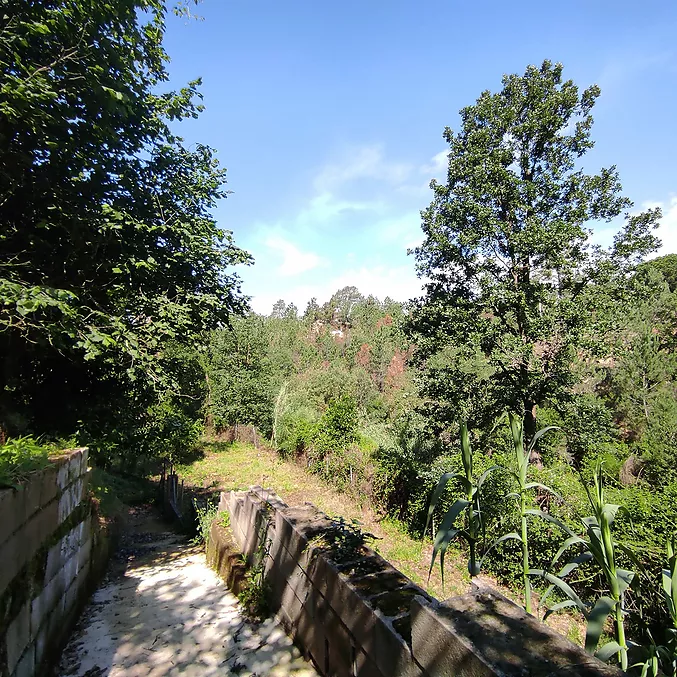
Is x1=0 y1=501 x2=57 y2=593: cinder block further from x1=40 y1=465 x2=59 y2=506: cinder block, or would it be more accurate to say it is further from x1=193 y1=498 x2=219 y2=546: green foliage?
x1=193 y1=498 x2=219 y2=546: green foliage

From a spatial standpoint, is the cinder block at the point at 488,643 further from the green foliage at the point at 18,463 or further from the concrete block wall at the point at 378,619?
the green foliage at the point at 18,463

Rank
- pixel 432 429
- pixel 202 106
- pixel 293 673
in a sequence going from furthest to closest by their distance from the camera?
pixel 432 429, pixel 202 106, pixel 293 673

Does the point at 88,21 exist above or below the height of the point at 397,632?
above

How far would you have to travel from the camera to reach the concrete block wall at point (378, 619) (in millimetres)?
1273

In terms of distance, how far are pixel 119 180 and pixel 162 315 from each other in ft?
6.41

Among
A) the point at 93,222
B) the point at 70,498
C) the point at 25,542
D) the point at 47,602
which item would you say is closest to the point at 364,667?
the point at 25,542

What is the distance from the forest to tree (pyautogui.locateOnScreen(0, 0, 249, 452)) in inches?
1.3

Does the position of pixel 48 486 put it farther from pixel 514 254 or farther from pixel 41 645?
pixel 514 254

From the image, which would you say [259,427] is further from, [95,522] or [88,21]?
[88,21]

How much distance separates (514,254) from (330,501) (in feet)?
24.5

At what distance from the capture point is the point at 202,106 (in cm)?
621

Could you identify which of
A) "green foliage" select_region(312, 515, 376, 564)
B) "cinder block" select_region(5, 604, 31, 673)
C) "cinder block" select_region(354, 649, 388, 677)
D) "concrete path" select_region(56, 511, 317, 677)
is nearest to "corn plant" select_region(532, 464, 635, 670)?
"cinder block" select_region(354, 649, 388, 677)

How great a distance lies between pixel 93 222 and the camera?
15.6ft

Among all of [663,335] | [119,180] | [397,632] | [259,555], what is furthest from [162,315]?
[663,335]
